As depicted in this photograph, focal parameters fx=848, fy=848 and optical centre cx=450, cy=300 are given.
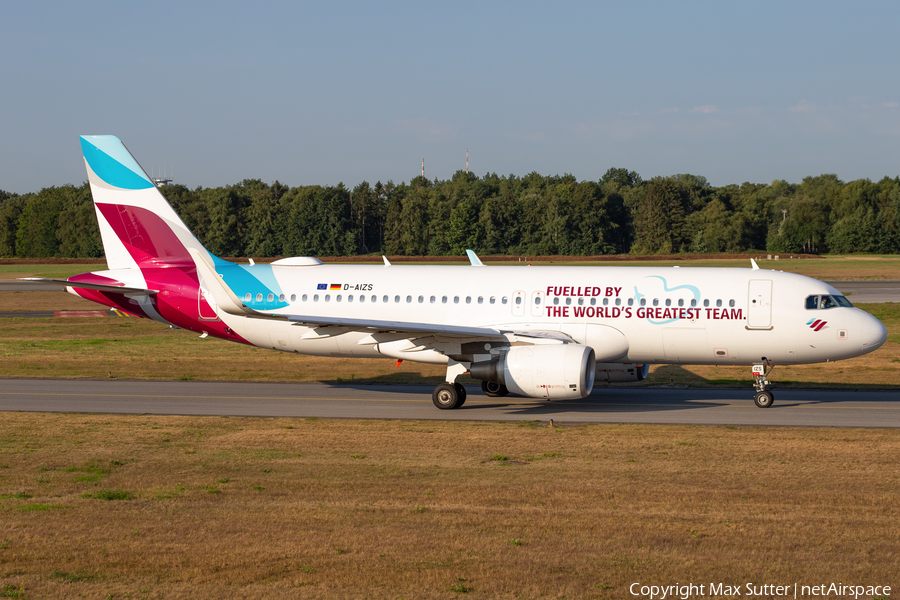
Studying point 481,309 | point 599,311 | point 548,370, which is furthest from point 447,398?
point 599,311

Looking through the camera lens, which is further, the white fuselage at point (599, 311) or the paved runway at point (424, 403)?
the white fuselage at point (599, 311)

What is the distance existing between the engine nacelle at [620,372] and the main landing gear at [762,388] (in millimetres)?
3353

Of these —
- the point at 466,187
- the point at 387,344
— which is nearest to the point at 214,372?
the point at 387,344

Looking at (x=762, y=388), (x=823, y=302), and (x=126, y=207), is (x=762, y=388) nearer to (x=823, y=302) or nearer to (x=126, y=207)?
(x=823, y=302)

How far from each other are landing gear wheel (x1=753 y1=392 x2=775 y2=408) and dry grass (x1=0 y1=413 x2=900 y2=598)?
3360 millimetres

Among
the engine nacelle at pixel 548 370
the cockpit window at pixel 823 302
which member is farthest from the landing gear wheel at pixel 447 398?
the cockpit window at pixel 823 302

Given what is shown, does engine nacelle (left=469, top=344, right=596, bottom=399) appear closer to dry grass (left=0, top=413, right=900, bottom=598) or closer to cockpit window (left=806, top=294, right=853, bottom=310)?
dry grass (left=0, top=413, right=900, bottom=598)

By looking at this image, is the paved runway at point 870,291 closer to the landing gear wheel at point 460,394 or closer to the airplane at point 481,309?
the airplane at point 481,309

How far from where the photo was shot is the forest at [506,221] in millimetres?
134125

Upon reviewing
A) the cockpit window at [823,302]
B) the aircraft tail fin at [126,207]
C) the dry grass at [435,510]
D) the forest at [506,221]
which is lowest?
the dry grass at [435,510]

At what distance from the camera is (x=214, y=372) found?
30.8 meters

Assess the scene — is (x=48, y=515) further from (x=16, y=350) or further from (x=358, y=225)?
(x=358, y=225)

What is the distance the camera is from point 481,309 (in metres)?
24.9

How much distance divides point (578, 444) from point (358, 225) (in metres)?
128
